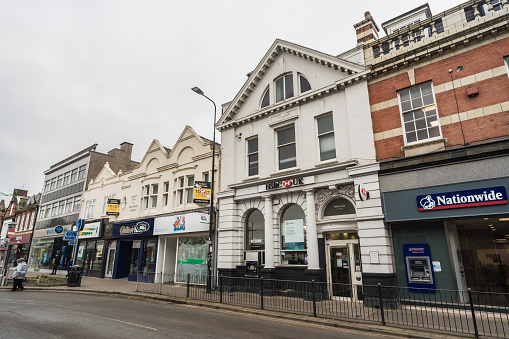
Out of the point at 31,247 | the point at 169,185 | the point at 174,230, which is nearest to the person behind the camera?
the point at 174,230

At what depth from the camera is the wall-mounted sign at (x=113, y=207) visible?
25266 mm

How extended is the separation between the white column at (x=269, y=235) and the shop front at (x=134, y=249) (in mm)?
10140

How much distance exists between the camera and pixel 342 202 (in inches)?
538

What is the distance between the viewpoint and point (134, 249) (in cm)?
2391

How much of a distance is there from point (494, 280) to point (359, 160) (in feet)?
20.6

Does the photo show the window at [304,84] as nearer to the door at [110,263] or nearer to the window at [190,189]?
the window at [190,189]

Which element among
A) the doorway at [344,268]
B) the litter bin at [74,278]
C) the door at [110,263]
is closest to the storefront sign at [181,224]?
the litter bin at [74,278]

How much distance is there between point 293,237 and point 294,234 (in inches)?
6.3

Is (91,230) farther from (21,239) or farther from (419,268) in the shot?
(419,268)

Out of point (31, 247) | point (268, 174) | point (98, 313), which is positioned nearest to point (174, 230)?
point (268, 174)

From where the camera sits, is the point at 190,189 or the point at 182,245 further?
the point at 190,189

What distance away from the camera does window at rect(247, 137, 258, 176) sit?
57.2 ft

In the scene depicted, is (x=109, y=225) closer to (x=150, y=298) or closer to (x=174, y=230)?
(x=174, y=230)

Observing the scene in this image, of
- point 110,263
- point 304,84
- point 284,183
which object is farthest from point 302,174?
point 110,263
